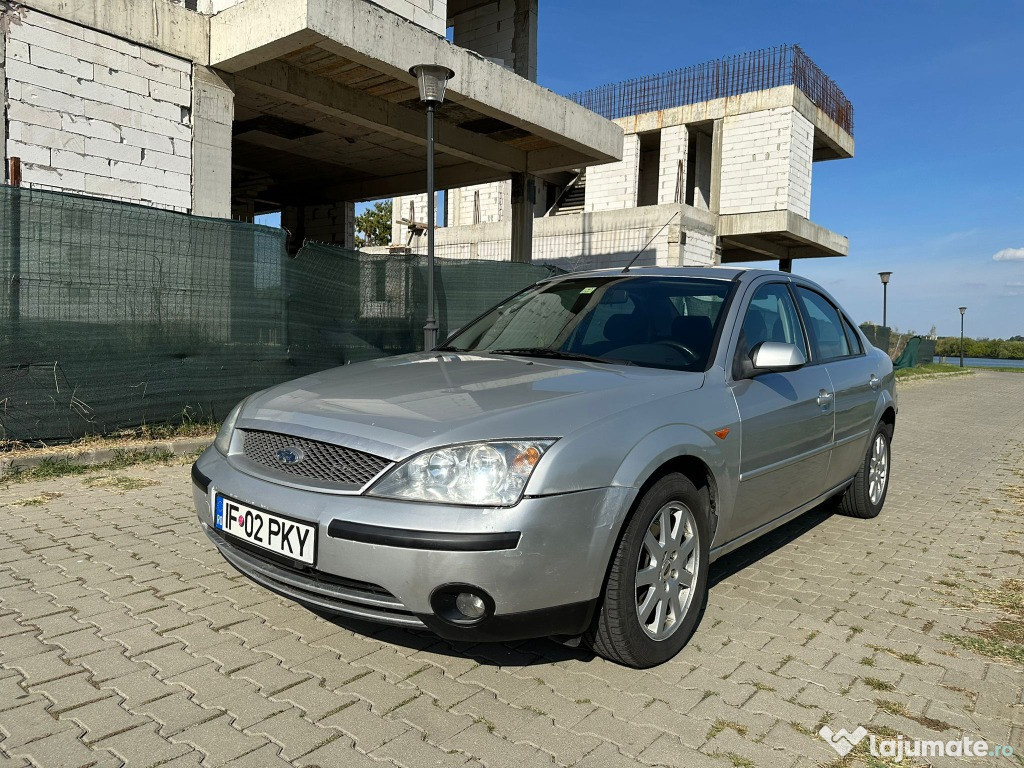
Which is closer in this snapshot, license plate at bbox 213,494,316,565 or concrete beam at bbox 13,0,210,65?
license plate at bbox 213,494,316,565

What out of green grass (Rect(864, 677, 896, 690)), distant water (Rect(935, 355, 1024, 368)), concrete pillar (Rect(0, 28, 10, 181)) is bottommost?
green grass (Rect(864, 677, 896, 690))

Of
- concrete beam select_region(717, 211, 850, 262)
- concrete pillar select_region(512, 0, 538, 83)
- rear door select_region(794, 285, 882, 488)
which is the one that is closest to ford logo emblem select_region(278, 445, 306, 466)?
rear door select_region(794, 285, 882, 488)

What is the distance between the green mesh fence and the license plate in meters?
3.95

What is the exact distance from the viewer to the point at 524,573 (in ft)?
7.91

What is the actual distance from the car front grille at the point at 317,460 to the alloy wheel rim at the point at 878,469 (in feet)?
13.1

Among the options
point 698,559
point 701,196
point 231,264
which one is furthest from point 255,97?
point 701,196

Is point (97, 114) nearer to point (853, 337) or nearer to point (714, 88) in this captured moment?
point (853, 337)

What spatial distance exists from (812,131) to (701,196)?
384 cm

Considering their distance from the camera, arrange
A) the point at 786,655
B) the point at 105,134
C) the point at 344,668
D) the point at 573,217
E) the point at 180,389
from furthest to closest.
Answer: the point at 573,217
the point at 105,134
the point at 180,389
the point at 786,655
the point at 344,668

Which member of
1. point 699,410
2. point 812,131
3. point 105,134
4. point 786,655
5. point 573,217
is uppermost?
point 812,131

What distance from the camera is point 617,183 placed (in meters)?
23.9

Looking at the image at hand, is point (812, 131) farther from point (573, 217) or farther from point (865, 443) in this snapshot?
point (865, 443)

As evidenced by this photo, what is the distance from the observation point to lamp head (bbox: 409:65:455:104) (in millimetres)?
8249

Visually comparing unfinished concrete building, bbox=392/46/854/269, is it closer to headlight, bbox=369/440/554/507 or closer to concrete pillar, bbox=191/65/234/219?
concrete pillar, bbox=191/65/234/219
